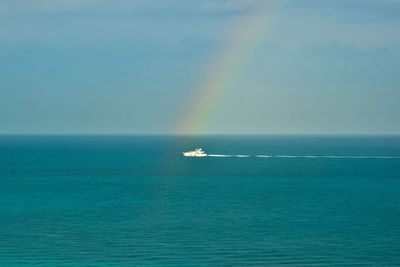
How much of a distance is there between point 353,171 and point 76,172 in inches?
1947

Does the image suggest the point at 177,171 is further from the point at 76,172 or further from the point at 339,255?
the point at 339,255

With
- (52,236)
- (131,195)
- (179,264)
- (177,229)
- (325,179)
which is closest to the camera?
(179,264)

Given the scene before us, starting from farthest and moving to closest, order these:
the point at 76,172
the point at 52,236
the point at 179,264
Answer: the point at 76,172 < the point at 52,236 < the point at 179,264

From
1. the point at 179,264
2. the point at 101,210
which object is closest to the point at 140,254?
the point at 179,264

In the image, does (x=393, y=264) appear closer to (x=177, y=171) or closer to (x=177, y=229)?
(x=177, y=229)

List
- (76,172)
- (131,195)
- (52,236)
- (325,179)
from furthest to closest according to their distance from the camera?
(76,172), (325,179), (131,195), (52,236)

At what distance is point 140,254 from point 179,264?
382 cm

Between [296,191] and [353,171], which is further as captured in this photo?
[353,171]

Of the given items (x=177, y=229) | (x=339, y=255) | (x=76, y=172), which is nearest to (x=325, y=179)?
(x=76, y=172)

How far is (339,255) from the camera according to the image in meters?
46.2

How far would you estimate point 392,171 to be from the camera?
122m

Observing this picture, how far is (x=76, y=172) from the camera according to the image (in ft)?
396

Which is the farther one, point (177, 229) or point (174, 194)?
point (174, 194)

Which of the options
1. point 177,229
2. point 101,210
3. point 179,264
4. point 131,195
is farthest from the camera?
point 131,195
